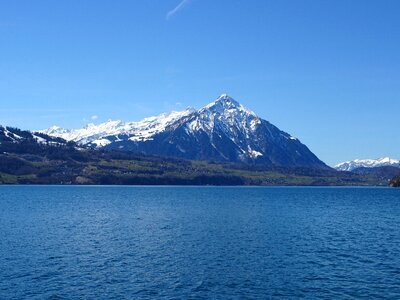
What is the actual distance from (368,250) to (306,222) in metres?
46.6

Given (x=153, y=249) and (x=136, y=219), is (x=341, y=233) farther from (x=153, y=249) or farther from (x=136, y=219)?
(x=136, y=219)

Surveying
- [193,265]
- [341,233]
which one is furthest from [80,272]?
[341,233]

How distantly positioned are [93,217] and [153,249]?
59.3 m

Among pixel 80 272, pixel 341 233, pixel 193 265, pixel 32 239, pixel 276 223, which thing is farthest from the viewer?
pixel 276 223

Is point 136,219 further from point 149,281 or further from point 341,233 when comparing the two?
point 149,281

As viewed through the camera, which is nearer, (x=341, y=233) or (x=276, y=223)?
(x=341, y=233)

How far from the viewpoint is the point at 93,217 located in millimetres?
130125

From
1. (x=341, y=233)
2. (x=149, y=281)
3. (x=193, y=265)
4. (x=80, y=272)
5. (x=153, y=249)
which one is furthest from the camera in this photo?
(x=341, y=233)

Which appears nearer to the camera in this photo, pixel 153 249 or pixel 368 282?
pixel 368 282

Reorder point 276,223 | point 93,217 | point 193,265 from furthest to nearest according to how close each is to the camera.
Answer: point 93,217
point 276,223
point 193,265

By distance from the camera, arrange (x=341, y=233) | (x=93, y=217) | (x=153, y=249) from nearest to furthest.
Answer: (x=153, y=249) → (x=341, y=233) → (x=93, y=217)

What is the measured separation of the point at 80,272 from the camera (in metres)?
57.4

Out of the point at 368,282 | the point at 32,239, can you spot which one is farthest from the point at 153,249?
the point at 368,282

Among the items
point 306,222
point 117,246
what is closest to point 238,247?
point 117,246
